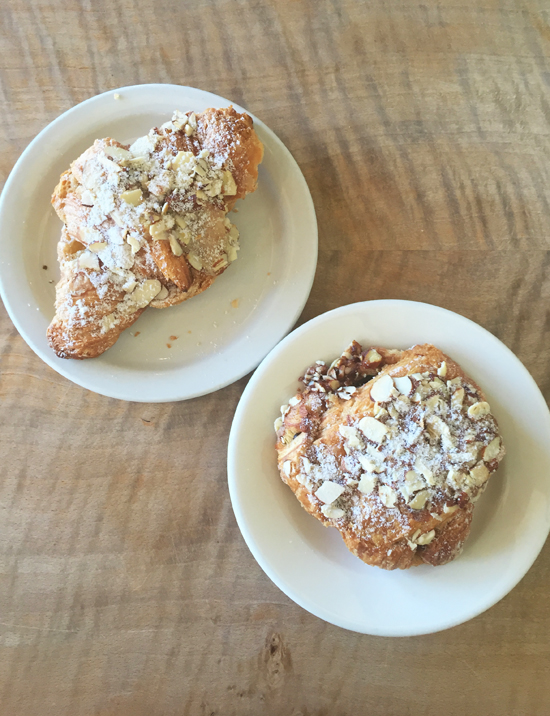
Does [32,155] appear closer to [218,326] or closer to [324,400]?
[218,326]

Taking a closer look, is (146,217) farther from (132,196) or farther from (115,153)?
(115,153)

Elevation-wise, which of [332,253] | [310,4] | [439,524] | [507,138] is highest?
[310,4]

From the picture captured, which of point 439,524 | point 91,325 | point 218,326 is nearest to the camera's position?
point 439,524

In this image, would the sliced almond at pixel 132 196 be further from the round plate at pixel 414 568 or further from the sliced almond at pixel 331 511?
the sliced almond at pixel 331 511

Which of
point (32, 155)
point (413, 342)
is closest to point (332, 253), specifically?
point (413, 342)

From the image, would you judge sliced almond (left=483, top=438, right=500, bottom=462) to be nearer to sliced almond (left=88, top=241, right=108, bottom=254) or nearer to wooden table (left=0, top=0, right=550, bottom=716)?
wooden table (left=0, top=0, right=550, bottom=716)

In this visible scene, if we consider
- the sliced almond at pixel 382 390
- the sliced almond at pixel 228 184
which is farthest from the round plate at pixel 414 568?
the sliced almond at pixel 228 184

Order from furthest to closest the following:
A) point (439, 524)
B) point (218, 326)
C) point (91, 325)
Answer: point (218, 326) → point (91, 325) → point (439, 524)
